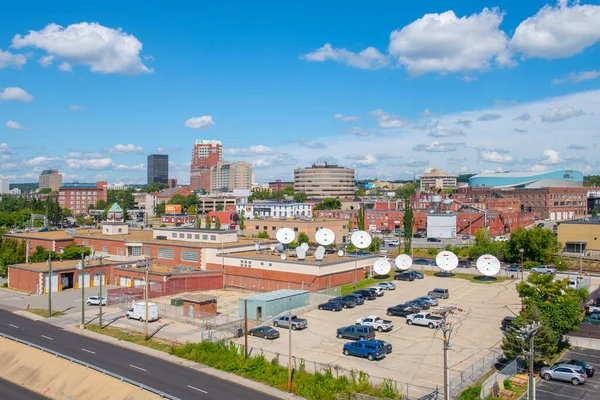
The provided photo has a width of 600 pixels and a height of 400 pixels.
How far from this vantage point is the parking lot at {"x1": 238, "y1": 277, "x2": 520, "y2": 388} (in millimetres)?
33688

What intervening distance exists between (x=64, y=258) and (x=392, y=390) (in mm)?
59415

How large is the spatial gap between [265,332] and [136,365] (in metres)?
10.4

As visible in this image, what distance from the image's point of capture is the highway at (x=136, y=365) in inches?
1193

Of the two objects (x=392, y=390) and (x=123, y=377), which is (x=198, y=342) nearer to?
(x=123, y=377)

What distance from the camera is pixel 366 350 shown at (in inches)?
1399

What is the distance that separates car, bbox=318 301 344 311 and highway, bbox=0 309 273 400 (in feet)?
60.8

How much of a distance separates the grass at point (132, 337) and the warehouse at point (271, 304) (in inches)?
345

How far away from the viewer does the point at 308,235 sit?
104 m

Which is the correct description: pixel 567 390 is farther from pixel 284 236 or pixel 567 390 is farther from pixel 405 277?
pixel 284 236

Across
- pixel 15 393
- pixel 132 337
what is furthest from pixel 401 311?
pixel 15 393

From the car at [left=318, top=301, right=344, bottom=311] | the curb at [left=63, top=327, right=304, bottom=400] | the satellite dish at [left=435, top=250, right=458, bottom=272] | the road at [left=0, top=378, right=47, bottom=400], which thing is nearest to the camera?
the curb at [left=63, top=327, right=304, bottom=400]

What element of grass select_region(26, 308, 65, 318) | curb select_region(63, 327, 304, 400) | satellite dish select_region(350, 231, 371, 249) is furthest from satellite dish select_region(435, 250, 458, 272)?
grass select_region(26, 308, 65, 318)

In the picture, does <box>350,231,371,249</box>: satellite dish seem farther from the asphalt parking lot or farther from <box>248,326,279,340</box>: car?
the asphalt parking lot

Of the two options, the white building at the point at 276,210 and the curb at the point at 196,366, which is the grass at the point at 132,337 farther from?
the white building at the point at 276,210
